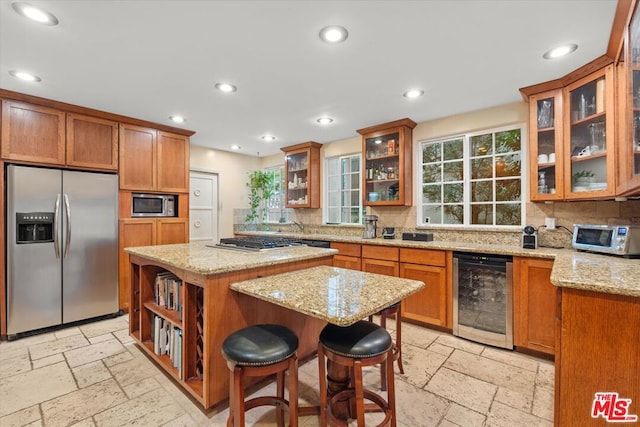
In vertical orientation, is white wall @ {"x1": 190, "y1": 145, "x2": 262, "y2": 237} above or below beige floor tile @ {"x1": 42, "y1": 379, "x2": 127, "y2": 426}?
above

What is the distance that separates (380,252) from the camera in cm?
343

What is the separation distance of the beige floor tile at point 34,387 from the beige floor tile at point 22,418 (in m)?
0.05

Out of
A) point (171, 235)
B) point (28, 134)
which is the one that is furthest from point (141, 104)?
point (171, 235)

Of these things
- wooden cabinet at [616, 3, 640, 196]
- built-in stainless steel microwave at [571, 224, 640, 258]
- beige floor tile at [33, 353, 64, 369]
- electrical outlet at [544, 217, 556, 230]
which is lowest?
beige floor tile at [33, 353, 64, 369]

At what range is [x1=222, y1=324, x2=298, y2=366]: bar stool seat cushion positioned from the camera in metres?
1.34

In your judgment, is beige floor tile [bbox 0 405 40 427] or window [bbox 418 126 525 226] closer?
beige floor tile [bbox 0 405 40 427]

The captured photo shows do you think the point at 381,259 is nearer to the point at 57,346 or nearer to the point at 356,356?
the point at 356,356

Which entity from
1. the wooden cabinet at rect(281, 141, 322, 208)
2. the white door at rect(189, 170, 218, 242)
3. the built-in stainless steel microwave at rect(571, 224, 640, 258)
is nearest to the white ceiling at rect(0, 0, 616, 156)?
the built-in stainless steel microwave at rect(571, 224, 640, 258)

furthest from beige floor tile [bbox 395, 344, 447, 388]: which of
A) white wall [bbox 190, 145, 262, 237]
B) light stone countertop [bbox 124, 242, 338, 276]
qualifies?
white wall [bbox 190, 145, 262, 237]

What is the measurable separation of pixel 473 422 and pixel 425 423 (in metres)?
0.29

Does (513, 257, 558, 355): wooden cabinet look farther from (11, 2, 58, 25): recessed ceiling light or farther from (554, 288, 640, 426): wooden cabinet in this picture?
(11, 2, 58, 25): recessed ceiling light

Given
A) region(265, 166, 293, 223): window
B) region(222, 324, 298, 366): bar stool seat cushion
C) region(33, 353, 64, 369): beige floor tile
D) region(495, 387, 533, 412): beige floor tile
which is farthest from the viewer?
region(265, 166, 293, 223): window

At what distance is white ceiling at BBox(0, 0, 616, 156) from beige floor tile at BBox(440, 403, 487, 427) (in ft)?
8.04

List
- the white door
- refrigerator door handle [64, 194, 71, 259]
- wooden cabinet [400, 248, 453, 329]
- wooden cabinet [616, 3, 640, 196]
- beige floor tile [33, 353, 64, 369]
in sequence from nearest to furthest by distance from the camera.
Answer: wooden cabinet [616, 3, 640, 196] → beige floor tile [33, 353, 64, 369] → wooden cabinet [400, 248, 453, 329] → refrigerator door handle [64, 194, 71, 259] → the white door
